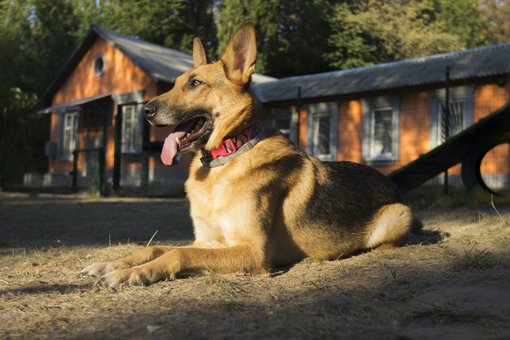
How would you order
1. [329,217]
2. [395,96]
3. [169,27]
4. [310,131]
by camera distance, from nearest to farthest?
1. [329,217]
2. [395,96]
3. [310,131]
4. [169,27]

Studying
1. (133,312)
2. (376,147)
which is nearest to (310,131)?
(376,147)

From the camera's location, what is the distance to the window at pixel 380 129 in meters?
16.8

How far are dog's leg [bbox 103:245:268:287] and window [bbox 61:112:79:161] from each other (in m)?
22.0

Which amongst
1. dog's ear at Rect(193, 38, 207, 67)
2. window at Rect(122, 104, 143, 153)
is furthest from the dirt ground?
window at Rect(122, 104, 143, 153)

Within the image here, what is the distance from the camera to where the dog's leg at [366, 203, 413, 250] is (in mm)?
4480

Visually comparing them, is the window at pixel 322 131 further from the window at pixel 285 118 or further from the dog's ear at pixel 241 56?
the dog's ear at pixel 241 56

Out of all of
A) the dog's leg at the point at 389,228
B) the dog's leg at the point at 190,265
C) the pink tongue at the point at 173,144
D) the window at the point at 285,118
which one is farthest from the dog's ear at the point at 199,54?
the window at the point at 285,118

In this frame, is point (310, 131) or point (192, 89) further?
point (310, 131)

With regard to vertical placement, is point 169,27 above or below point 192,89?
above

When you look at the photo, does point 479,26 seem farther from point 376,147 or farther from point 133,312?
point 133,312

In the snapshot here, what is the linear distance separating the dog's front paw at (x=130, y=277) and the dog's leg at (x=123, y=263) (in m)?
0.31

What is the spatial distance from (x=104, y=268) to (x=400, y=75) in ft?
48.2

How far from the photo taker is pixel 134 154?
64.5ft

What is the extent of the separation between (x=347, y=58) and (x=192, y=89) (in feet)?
99.1
